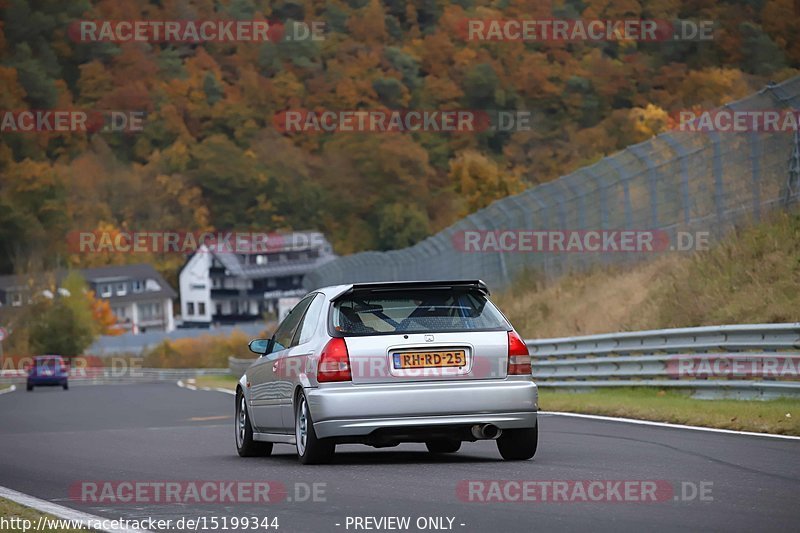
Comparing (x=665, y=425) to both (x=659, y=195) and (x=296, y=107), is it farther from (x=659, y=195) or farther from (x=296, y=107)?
(x=296, y=107)

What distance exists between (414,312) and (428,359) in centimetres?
48

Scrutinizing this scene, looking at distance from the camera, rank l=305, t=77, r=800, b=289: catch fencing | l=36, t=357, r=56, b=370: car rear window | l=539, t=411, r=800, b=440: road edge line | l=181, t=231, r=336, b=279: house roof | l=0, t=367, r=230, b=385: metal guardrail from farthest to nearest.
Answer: l=181, t=231, r=336, b=279: house roof
l=0, t=367, r=230, b=385: metal guardrail
l=36, t=357, r=56, b=370: car rear window
l=305, t=77, r=800, b=289: catch fencing
l=539, t=411, r=800, b=440: road edge line

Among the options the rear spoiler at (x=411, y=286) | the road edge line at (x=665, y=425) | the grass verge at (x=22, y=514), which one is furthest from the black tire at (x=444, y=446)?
the grass verge at (x=22, y=514)

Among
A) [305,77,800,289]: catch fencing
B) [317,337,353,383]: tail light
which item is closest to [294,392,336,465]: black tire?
[317,337,353,383]: tail light

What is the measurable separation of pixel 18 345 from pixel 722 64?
5567cm

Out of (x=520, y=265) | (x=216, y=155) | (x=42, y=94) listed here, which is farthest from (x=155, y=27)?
(x=520, y=265)

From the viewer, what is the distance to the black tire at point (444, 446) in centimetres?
1319

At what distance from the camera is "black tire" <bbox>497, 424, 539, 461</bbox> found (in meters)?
11.8

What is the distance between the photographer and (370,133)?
156 m

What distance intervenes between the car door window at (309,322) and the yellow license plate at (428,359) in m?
0.95

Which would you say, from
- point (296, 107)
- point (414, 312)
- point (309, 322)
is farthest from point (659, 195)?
point (296, 107)

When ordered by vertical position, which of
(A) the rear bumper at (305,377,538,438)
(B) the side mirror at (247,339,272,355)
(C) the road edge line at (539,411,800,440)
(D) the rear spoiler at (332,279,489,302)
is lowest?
(C) the road edge line at (539,411,800,440)

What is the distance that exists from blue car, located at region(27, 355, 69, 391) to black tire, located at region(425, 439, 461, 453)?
42.8 m

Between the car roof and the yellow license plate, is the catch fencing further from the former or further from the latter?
the yellow license plate
